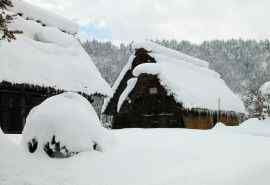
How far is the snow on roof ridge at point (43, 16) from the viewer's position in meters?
20.9

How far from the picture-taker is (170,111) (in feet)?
89.2

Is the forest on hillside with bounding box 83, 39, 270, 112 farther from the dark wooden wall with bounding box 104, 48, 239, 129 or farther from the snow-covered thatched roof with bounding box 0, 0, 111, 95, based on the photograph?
the snow-covered thatched roof with bounding box 0, 0, 111, 95

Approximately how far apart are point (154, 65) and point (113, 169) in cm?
2067

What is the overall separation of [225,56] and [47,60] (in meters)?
86.0

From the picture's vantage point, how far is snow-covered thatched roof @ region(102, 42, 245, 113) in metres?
26.1

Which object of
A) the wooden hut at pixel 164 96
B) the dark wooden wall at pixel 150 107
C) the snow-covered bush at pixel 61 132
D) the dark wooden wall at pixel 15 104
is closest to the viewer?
the snow-covered bush at pixel 61 132

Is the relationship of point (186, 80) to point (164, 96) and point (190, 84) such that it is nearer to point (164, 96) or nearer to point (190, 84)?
point (190, 84)

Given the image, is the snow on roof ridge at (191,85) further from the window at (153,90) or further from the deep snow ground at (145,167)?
the deep snow ground at (145,167)

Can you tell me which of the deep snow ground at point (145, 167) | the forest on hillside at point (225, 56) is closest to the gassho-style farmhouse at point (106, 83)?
the deep snow ground at point (145, 167)

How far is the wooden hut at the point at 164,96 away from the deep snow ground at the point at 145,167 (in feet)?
52.8

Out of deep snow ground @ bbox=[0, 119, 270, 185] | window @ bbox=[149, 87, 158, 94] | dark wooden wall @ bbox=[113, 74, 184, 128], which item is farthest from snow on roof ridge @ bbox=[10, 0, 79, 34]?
deep snow ground @ bbox=[0, 119, 270, 185]

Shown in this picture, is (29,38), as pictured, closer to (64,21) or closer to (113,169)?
(64,21)

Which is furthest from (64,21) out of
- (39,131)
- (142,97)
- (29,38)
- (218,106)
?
(39,131)

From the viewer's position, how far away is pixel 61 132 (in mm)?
7434
